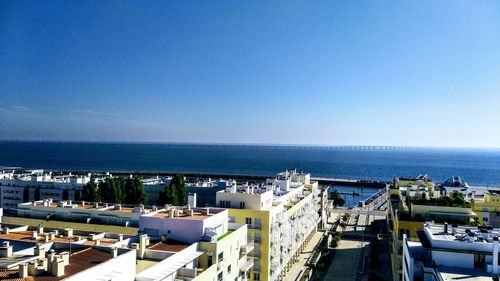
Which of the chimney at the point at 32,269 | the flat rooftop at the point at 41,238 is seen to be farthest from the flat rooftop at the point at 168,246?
the chimney at the point at 32,269

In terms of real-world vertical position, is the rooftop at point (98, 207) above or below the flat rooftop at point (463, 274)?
above

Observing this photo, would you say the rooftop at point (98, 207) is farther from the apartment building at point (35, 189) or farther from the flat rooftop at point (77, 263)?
the apartment building at point (35, 189)

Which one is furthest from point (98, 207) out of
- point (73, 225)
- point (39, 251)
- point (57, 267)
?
point (57, 267)

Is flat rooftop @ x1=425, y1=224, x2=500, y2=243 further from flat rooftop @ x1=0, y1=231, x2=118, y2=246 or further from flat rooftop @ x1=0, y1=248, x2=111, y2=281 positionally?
flat rooftop @ x1=0, y1=231, x2=118, y2=246

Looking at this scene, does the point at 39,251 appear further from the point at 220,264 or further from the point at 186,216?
the point at 186,216

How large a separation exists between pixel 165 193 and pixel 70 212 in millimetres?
18227

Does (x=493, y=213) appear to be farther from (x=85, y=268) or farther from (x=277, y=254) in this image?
(x=85, y=268)

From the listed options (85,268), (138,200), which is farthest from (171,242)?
(138,200)

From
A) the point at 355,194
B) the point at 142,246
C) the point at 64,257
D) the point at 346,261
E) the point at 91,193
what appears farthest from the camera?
the point at 355,194

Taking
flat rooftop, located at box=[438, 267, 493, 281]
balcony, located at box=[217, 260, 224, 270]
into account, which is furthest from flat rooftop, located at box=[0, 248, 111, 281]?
flat rooftop, located at box=[438, 267, 493, 281]

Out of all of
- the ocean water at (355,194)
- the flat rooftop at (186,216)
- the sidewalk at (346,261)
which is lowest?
the ocean water at (355,194)

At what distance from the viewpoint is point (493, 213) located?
47.5 metres

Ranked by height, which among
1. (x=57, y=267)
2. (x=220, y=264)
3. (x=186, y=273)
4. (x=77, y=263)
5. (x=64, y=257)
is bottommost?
(x=220, y=264)

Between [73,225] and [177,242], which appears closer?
[177,242]
